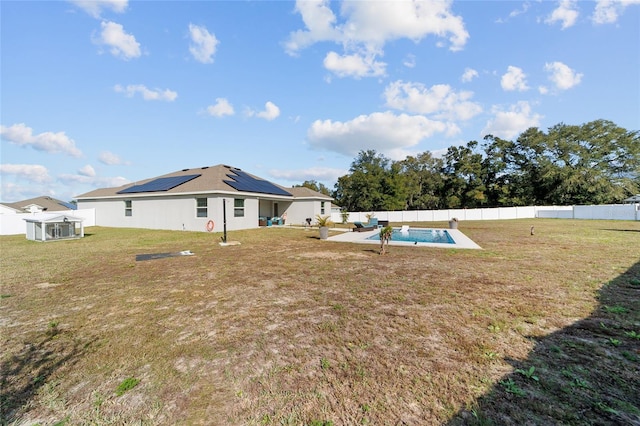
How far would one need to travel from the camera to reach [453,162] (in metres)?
44.0

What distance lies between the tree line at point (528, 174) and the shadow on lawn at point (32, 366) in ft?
120

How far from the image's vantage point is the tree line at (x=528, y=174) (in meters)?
37.1

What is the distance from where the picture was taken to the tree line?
37062 millimetres

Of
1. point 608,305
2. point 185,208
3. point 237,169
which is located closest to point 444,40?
point 608,305

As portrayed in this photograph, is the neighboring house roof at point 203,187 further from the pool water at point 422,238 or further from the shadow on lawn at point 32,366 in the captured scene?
the shadow on lawn at point 32,366

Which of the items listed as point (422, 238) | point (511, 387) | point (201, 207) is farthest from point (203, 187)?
point (511, 387)

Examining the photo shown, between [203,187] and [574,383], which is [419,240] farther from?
[203,187]

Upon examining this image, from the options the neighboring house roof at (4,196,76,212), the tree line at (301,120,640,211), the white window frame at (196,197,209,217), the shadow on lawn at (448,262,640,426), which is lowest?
the shadow on lawn at (448,262,640,426)

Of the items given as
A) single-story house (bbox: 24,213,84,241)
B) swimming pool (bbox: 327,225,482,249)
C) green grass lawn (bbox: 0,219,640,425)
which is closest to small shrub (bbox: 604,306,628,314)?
green grass lawn (bbox: 0,219,640,425)

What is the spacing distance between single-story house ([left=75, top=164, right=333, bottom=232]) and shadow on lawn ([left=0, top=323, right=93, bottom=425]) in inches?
455

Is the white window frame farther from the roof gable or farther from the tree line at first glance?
the tree line

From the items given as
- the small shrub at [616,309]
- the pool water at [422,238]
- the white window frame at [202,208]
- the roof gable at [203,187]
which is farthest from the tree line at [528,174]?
the small shrub at [616,309]

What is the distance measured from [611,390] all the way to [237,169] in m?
25.7

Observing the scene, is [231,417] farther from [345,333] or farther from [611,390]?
[611,390]
